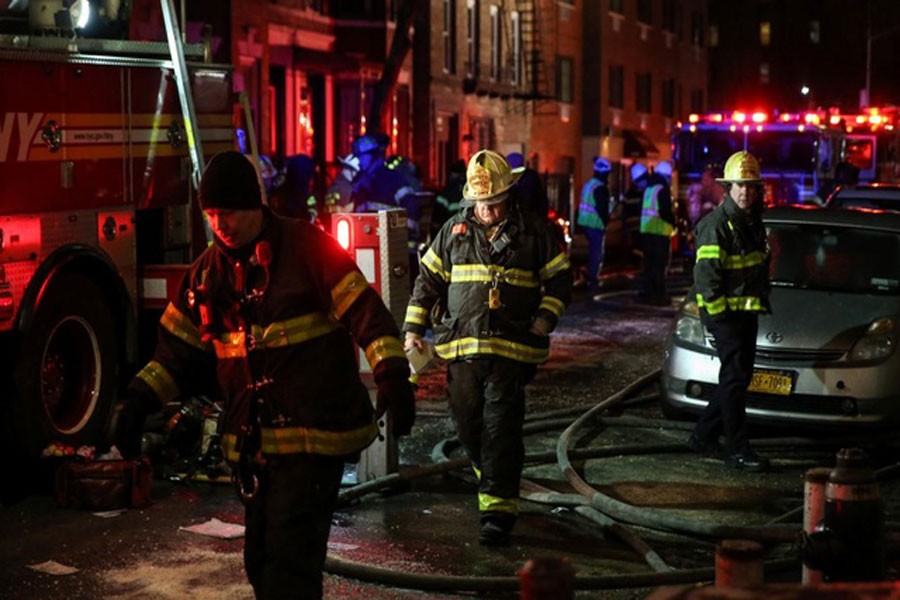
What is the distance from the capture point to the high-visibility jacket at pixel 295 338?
4949 millimetres

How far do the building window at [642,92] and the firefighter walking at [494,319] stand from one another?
141 feet

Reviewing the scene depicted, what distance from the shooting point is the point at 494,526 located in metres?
7.19

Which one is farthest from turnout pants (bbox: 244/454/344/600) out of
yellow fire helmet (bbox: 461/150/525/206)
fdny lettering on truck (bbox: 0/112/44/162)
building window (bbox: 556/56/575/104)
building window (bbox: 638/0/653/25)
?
building window (bbox: 638/0/653/25)

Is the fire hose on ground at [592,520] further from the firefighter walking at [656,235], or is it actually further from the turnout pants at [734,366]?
the firefighter walking at [656,235]

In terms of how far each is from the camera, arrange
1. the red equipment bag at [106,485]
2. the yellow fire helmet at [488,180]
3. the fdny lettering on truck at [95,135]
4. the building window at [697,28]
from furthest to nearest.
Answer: the building window at [697,28], the fdny lettering on truck at [95,135], the red equipment bag at [106,485], the yellow fire helmet at [488,180]

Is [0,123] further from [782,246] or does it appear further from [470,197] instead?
[782,246]

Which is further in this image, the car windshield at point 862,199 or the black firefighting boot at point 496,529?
the car windshield at point 862,199

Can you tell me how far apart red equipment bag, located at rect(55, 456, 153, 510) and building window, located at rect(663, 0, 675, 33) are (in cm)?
4676

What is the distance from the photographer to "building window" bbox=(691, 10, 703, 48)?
186 feet

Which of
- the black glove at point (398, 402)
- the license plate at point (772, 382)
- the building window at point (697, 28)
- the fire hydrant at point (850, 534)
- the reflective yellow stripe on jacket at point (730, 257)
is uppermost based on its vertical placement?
the building window at point (697, 28)

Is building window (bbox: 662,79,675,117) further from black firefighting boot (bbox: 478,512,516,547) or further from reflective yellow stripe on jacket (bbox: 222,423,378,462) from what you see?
reflective yellow stripe on jacket (bbox: 222,423,378,462)

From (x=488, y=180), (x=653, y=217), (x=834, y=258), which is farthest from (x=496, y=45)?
(x=488, y=180)

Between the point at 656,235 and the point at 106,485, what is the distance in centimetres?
1115

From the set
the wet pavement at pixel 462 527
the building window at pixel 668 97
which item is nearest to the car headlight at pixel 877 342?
the wet pavement at pixel 462 527
